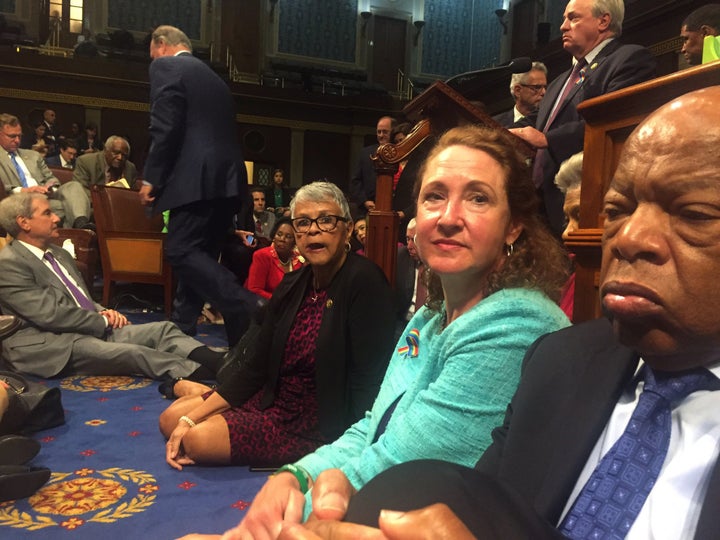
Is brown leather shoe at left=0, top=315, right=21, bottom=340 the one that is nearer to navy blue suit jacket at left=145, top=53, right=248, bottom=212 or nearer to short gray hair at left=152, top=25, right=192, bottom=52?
navy blue suit jacket at left=145, top=53, right=248, bottom=212

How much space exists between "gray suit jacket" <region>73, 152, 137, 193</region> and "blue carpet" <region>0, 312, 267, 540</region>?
3.80 m

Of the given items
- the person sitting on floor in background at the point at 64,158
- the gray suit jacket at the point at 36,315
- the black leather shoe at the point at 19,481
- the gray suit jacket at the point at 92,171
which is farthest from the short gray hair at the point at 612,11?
the person sitting on floor in background at the point at 64,158

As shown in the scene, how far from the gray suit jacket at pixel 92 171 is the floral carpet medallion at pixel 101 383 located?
319cm

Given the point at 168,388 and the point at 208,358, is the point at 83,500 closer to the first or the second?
the point at 168,388

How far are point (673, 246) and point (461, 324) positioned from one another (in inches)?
18.9

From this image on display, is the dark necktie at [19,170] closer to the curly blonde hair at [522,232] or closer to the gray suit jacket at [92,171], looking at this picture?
the gray suit jacket at [92,171]

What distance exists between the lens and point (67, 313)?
311cm

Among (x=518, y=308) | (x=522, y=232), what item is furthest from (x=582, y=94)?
(x=518, y=308)

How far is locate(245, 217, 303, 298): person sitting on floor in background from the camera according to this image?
3865 millimetres

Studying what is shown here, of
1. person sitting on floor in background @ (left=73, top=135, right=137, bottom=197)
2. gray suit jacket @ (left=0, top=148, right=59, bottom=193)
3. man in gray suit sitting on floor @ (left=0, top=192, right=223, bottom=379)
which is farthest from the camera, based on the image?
person sitting on floor in background @ (left=73, top=135, right=137, bottom=197)

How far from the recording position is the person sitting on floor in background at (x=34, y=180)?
15.4 feet

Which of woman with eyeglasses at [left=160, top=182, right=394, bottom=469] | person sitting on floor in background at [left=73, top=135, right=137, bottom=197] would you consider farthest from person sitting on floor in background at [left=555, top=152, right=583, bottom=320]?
person sitting on floor in background at [left=73, top=135, right=137, bottom=197]

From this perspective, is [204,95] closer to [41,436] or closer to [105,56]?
[41,436]

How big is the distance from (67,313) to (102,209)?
1574 mm
